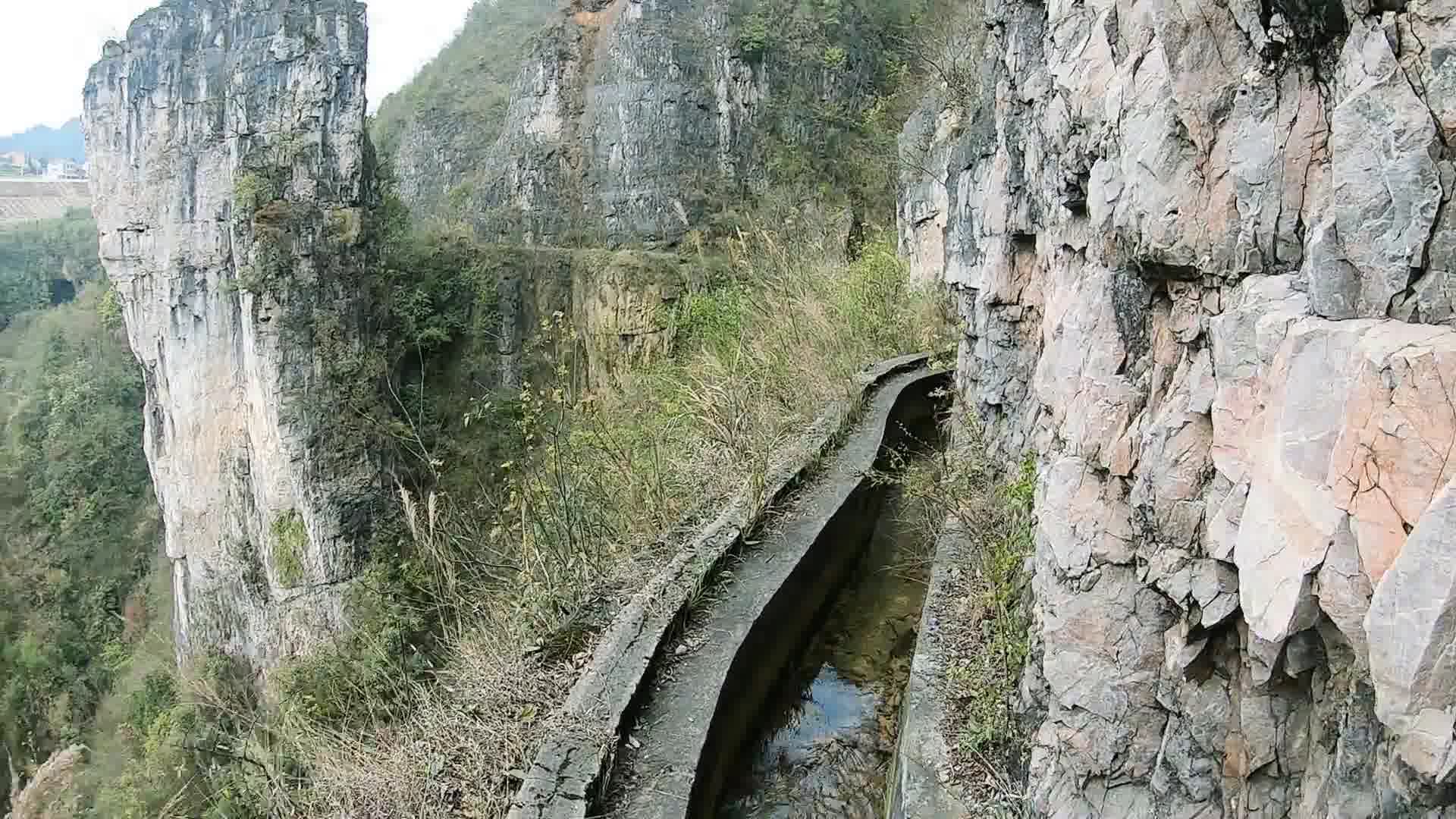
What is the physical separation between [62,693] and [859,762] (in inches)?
790

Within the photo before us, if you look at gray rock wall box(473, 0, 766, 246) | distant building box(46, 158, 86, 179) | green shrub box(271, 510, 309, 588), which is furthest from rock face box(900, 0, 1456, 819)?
distant building box(46, 158, 86, 179)

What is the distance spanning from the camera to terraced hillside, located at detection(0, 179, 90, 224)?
41.0 meters

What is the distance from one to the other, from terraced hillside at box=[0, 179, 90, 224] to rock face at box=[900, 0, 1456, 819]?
49.0 meters

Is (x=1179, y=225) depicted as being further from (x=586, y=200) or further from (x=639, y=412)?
(x=586, y=200)

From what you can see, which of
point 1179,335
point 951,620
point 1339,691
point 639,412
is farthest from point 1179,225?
point 639,412

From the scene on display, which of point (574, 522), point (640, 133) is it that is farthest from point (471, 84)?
point (574, 522)

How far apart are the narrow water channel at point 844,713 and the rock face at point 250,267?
10.8m

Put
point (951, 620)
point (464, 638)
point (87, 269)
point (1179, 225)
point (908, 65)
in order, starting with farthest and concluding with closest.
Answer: point (87, 269) < point (908, 65) < point (464, 638) < point (951, 620) < point (1179, 225)

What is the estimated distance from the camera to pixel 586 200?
16828 mm

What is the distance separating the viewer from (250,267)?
12930mm

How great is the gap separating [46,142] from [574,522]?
359ft

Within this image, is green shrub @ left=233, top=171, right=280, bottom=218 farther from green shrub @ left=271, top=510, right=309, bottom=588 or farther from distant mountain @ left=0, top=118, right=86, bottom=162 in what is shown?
distant mountain @ left=0, top=118, right=86, bottom=162

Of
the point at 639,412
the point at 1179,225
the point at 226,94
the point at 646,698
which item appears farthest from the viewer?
the point at 226,94

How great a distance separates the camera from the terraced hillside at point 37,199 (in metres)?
41.0
